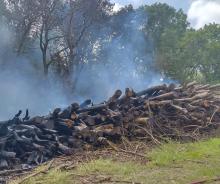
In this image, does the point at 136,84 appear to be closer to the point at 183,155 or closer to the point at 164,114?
the point at 164,114

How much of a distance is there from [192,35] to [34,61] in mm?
10945

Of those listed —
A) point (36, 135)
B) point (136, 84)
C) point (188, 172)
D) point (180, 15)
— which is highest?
point (180, 15)

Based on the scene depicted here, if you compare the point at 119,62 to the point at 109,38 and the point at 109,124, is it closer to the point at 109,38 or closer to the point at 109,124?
the point at 109,38

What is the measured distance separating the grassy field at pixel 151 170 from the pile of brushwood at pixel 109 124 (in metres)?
0.96

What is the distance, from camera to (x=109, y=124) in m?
8.66

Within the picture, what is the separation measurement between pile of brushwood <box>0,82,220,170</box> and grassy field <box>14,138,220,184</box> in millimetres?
962

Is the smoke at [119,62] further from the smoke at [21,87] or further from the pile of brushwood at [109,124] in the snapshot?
the pile of brushwood at [109,124]

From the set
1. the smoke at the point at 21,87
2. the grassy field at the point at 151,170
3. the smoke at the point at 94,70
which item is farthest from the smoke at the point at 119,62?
the grassy field at the point at 151,170

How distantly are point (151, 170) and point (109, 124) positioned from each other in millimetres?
2374

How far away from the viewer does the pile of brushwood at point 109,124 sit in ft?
24.2

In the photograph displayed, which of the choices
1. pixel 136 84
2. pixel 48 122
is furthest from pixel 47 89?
pixel 48 122

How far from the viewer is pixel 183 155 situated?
7.38m

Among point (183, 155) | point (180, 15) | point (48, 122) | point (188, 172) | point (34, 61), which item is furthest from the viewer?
point (180, 15)

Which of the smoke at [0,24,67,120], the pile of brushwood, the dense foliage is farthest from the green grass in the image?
the dense foliage
